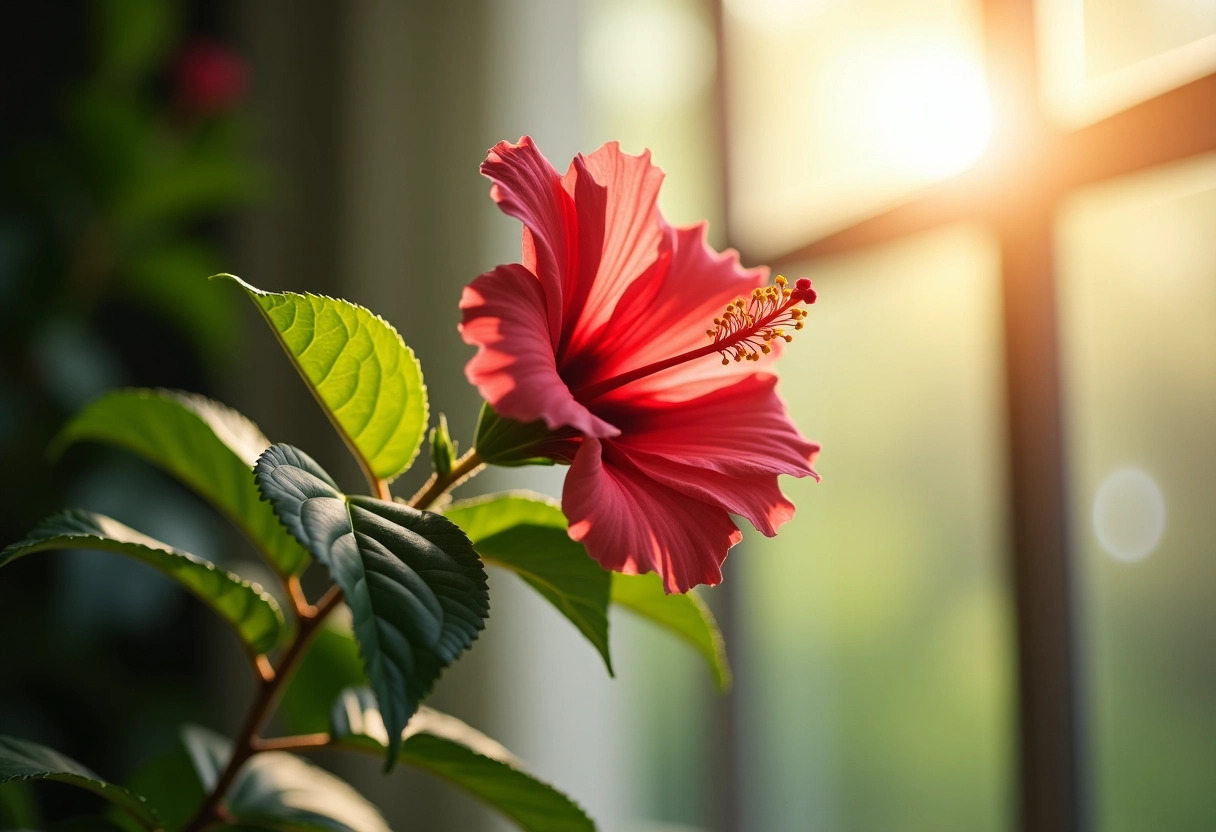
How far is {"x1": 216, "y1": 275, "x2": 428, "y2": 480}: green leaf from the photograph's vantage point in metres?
0.43

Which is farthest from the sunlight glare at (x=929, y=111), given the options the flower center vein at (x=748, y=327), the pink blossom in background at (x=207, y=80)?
the pink blossom in background at (x=207, y=80)

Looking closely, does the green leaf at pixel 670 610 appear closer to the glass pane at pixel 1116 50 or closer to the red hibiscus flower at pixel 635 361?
the red hibiscus flower at pixel 635 361

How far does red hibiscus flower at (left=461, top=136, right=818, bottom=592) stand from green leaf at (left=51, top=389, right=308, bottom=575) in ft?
0.72

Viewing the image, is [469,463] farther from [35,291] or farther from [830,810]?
[35,291]

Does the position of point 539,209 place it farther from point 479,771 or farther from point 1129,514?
point 1129,514

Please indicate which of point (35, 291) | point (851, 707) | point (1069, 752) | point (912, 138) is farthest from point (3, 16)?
point (1069, 752)

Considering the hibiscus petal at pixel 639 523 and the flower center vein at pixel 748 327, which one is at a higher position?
the flower center vein at pixel 748 327

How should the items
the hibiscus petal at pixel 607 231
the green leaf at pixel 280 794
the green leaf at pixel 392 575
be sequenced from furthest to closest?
the green leaf at pixel 280 794 → the hibiscus petal at pixel 607 231 → the green leaf at pixel 392 575

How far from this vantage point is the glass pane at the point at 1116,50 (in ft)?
3.30

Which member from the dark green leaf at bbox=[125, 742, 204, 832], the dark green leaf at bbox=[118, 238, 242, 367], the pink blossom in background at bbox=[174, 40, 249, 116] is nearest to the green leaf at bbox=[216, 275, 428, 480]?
the dark green leaf at bbox=[125, 742, 204, 832]

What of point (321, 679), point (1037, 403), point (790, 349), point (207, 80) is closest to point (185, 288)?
point (207, 80)

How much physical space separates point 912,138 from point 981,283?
0.81 feet

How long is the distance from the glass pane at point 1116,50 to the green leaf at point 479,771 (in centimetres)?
94

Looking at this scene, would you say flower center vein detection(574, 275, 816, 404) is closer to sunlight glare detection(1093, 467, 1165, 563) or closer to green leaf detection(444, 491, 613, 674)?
green leaf detection(444, 491, 613, 674)
